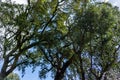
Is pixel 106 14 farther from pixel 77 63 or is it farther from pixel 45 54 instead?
pixel 45 54

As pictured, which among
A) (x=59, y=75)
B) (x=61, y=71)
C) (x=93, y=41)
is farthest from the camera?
(x=61, y=71)

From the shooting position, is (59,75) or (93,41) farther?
(59,75)

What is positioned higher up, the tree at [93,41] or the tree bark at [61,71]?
the tree at [93,41]

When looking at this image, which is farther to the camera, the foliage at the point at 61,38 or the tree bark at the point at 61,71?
the tree bark at the point at 61,71

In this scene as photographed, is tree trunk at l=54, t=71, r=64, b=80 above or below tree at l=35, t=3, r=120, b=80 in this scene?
below

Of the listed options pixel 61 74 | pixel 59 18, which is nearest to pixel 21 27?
pixel 59 18

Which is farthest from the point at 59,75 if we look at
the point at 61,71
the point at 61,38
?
the point at 61,38

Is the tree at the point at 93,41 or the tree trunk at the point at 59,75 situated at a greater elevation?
the tree at the point at 93,41

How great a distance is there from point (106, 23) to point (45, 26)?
38.1ft

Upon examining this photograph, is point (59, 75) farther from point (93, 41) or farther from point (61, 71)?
point (93, 41)

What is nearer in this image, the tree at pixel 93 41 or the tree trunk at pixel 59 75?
the tree at pixel 93 41

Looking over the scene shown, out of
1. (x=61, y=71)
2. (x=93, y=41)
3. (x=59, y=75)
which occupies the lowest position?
(x=59, y=75)

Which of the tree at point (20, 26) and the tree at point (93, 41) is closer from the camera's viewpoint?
the tree at point (93, 41)

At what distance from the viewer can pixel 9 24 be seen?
4559cm
